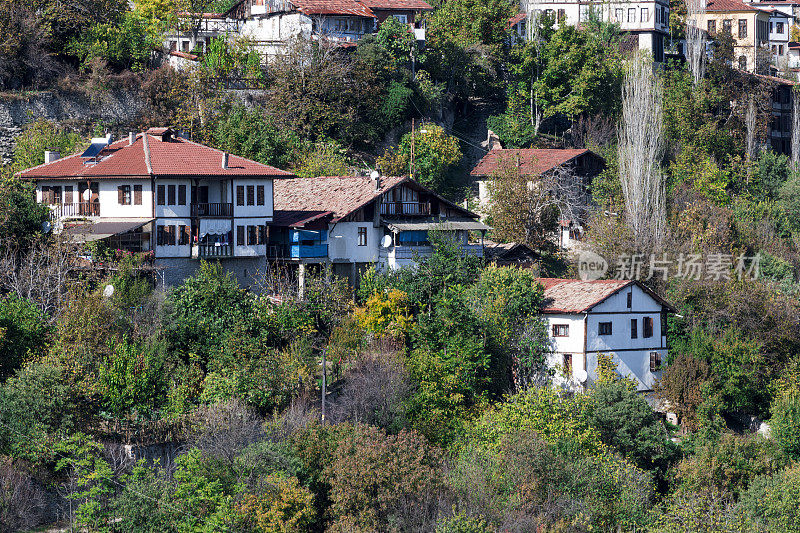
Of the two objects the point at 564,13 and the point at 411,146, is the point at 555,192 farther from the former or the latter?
the point at 564,13

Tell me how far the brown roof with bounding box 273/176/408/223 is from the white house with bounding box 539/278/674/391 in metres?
8.08

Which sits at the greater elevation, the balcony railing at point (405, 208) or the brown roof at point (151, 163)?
the brown roof at point (151, 163)

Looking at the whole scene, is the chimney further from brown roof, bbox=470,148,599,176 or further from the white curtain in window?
brown roof, bbox=470,148,599,176

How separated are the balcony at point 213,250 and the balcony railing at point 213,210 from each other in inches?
44.9

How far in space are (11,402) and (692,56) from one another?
182 ft

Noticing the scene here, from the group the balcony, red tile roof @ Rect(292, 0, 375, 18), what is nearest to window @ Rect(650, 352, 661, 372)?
the balcony

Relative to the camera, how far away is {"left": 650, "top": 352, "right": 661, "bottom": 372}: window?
49.8 metres

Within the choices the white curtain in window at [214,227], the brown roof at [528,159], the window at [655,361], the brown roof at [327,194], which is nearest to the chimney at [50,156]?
the white curtain in window at [214,227]

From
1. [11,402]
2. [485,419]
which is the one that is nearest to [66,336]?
[11,402]

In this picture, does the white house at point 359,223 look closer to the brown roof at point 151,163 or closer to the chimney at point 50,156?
the brown roof at point 151,163

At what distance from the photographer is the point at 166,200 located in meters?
44.6

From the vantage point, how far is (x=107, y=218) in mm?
44406

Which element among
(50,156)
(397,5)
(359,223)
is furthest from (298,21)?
(50,156)

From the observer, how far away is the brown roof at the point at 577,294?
4728 centimetres
